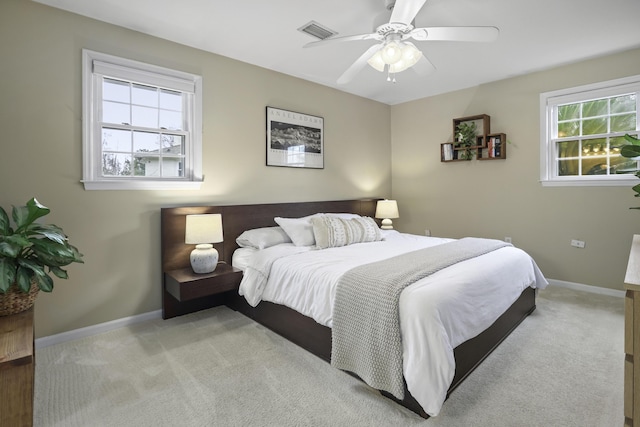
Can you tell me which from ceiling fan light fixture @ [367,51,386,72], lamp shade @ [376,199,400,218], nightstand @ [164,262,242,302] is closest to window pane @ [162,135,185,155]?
nightstand @ [164,262,242,302]

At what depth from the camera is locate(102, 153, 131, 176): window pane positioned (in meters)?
2.92

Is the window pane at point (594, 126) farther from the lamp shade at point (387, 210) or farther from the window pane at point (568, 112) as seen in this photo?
the lamp shade at point (387, 210)

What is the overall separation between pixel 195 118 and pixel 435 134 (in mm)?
3435

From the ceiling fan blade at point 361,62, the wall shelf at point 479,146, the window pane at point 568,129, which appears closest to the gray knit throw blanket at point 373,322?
the ceiling fan blade at point 361,62

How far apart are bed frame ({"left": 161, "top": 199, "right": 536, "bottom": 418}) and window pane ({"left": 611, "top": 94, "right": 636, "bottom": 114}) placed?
2327mm

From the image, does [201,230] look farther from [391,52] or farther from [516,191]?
[516,191]

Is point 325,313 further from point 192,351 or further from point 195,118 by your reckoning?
point 195,118

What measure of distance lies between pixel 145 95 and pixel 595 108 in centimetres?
486

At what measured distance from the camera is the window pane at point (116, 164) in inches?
115

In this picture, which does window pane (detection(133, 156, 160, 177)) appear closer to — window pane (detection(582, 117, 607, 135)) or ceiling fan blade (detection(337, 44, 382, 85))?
ceiling fan blade (detection(337, 44, 382, 85))

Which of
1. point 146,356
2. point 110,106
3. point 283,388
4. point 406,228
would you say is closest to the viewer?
point 283,388

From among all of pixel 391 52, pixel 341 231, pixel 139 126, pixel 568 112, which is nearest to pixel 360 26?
pixel 391 52

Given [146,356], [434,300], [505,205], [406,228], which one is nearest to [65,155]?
[146,356]

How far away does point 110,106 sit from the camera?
9.57ft
